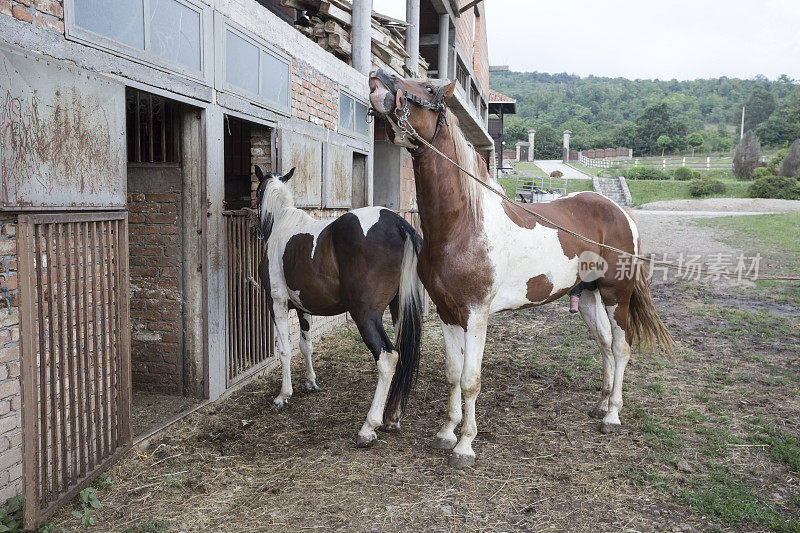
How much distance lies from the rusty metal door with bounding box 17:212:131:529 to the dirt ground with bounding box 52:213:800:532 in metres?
0.25

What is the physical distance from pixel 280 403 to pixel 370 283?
1.40m

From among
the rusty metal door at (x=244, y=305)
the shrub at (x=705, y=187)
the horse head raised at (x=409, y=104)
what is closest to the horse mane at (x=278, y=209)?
the rusty metal door at (x=244, y=305)

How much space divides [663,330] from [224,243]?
386 cm

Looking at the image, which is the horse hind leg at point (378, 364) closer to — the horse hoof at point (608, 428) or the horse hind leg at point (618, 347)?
the horse hoof at point (608, 428)

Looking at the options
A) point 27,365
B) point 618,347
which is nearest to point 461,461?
point 618,347

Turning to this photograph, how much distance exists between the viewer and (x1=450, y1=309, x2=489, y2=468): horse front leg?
11.5 feet

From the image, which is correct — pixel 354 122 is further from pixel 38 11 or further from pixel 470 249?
pixel 38 11

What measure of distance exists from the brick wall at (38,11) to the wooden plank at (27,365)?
100cm

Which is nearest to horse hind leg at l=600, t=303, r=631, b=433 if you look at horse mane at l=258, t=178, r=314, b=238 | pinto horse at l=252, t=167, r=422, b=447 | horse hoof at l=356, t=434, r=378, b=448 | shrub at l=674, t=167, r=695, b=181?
pinto horse at l=252, t=167, r=422, b=447

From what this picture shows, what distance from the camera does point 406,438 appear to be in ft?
13.3

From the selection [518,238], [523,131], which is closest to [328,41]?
[518,238]

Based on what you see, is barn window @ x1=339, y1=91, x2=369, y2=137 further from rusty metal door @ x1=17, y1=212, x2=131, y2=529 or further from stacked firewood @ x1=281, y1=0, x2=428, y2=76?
rusty metal door @ x1=17, y1=212, x2=131, y2=529

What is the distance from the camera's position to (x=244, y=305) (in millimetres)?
5250

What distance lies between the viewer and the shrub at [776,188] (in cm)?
3222
